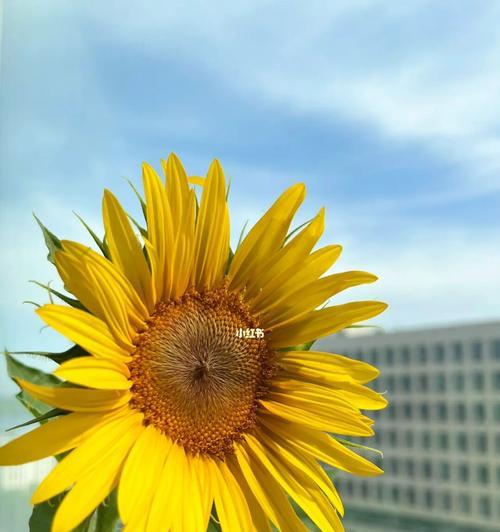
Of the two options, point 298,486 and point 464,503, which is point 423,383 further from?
point 298,486

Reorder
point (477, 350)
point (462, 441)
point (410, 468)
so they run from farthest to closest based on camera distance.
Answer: point (410, 468)
point (462, 441)
point (477, 350)

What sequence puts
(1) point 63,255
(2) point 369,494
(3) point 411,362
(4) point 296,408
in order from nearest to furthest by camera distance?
1. (1) point 63,255
2. (4) point 296,408
3. (3) point 411,362
4. (2) point 369,494

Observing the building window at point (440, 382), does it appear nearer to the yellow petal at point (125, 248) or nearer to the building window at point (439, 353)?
the building window at point (439, 353)

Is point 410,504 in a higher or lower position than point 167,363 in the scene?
lower

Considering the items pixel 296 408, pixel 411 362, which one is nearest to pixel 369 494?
pixel 411 362

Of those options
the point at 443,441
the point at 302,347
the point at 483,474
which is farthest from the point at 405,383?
the point at 302,347

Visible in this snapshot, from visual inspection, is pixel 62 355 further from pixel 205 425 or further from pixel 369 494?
pixel 369 494

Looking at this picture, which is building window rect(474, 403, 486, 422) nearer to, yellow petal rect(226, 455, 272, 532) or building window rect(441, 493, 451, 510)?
building window rect(441, 493, 451, 510)

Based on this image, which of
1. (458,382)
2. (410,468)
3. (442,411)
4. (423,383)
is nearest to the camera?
(458,382)
